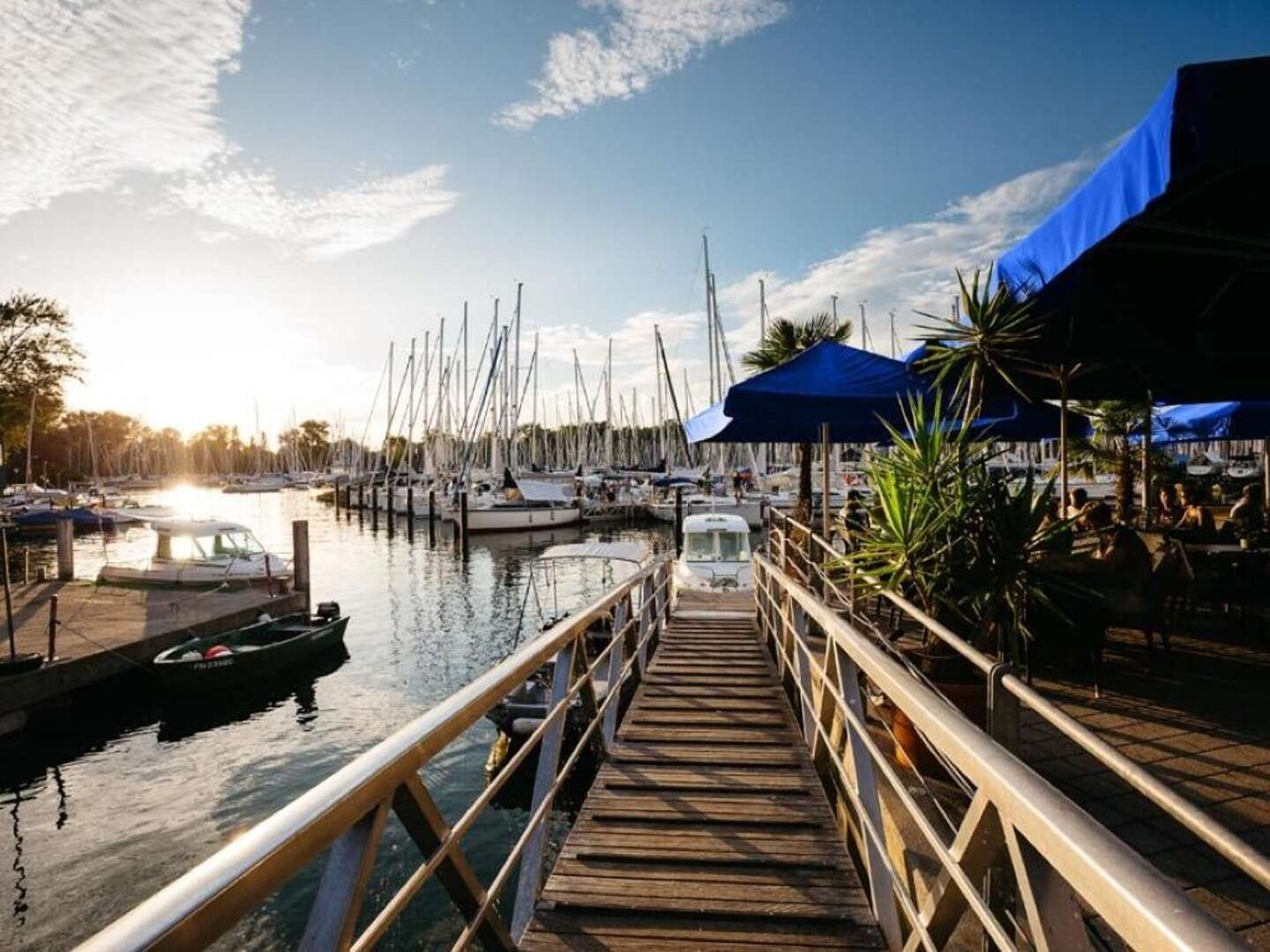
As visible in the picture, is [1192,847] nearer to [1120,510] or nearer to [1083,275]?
[1083,275]

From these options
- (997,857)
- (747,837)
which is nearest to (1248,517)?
(747,837)

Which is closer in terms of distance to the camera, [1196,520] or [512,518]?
[1196,520]

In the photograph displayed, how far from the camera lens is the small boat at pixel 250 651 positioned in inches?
541

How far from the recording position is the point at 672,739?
16.9 feet

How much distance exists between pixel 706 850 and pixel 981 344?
5027 millimetres

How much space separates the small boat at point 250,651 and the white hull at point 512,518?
26038 millimetres

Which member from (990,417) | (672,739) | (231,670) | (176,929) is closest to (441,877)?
(176,929)

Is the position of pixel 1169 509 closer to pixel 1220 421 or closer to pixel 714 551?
pixel 1220 421

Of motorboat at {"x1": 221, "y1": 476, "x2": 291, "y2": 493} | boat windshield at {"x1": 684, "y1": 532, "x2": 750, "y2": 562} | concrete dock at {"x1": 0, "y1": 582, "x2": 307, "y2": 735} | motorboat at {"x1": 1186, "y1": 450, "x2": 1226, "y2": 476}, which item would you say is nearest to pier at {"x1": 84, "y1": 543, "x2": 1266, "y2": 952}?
boat windshield at {"x1": 684, "y1": 532, "x2": 750, "y2": 562}

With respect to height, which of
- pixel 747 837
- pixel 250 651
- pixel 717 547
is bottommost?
pixel 250 651

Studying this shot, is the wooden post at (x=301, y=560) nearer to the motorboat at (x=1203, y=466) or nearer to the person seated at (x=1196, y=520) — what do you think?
the person seated at (x=1196, y=520)

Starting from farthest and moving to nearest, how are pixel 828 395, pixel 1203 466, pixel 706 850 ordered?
1. pixel 1203 466
2. pixel 828 395
3. pixel 706 850

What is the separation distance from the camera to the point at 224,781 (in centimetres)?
1122

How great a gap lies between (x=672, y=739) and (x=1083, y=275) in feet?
15.0
